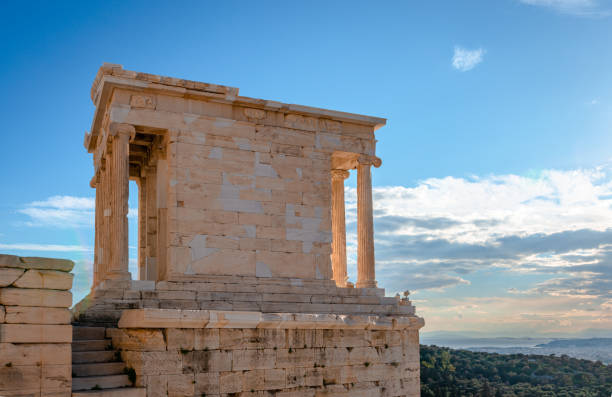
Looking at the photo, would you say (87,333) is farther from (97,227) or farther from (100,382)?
(97,227)

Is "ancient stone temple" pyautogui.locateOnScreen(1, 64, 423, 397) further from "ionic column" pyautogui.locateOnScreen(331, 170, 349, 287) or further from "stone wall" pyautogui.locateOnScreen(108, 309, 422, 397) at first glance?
"ionic column" pyautogui.locateOnScreen(331, 170, 349, 287)

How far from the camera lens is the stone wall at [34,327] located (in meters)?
11.1

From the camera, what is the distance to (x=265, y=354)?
14273 millimetres

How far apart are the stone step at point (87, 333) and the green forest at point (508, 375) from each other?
→ 20585 mm

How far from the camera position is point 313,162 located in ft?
64.2

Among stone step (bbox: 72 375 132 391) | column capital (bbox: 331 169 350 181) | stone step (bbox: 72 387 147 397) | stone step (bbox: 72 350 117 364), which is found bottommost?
stone step (bbox: 72 387 147 397)

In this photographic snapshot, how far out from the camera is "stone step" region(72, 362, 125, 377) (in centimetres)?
1247

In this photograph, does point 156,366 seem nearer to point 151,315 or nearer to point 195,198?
point 151,315

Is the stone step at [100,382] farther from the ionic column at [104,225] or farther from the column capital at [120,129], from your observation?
the column capital at [120,129]

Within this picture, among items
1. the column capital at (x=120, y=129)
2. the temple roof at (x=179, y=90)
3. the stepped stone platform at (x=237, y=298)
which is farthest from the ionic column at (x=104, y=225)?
the column capital at (x=120, y=129)

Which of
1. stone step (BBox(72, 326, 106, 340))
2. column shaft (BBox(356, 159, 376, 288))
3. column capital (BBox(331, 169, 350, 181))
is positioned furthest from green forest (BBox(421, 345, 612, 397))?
stone step (BBox(72, 326, 106, 340))

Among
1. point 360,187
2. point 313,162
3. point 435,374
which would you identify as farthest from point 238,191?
point 435,374

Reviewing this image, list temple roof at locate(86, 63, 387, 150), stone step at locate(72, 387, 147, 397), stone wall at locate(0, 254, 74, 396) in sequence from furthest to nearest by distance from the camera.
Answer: temple roof at locate(86, 63, 387, 150) < stone step at locate(72, 387, 147, 397) < stone wall at locate(0, 254, 74, 396)

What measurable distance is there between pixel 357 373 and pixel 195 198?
6083 millimetres
